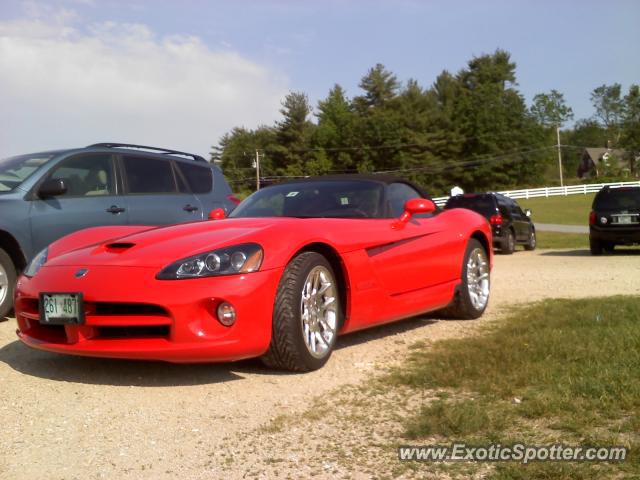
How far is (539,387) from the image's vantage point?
13.7ft

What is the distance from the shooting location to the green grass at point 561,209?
41.0 m

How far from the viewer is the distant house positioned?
3772 inches

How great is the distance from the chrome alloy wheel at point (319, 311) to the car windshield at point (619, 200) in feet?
40.0

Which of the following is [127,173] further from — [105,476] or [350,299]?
[105,476]

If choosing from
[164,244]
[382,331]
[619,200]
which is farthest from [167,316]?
[619,200]

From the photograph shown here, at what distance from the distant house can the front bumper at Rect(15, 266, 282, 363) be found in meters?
94.0

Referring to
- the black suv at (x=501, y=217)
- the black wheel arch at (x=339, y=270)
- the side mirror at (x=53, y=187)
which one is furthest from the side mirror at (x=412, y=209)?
the black suv at (x=501, y=217)

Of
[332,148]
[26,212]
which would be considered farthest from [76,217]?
[332,148]

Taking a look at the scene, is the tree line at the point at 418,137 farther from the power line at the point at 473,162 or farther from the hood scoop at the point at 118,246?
the hood scoop at the point at 118,246

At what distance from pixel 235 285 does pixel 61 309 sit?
109cm

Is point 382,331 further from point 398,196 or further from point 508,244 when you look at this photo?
point 508,244

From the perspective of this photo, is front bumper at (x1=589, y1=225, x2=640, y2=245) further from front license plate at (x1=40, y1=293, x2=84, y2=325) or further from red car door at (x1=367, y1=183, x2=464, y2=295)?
front license plate at (x1=40, y1=293, x2=84, y2=325)

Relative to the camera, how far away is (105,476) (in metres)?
3.11

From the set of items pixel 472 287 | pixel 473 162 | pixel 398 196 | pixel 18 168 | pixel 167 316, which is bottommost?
pixel 472 287
